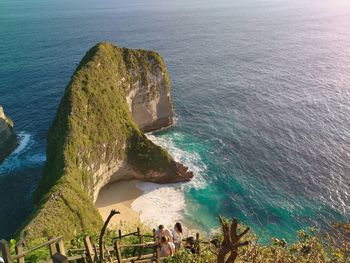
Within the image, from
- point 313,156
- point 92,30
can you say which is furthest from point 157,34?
point 313,156

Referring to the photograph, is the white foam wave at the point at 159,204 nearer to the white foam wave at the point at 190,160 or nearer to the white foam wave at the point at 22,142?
the white foam wave at the point at 190,160

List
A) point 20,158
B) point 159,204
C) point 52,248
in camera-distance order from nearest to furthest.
Result: point 52,248 < point 159,204 < point 20,158

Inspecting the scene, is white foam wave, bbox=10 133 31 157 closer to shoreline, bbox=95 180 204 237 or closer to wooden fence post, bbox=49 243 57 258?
shoreline, bbox=95 180 204 237

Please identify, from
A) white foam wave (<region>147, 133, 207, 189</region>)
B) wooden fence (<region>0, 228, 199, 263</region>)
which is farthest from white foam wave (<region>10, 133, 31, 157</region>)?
wooden fence (<region>0, 228, 199, 263</region>)

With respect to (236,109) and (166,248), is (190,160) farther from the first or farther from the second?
(166,248)

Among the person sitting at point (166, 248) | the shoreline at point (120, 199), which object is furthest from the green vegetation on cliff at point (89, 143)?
the person sitting at point (166, 248)

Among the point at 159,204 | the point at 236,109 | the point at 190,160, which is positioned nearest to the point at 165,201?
the point at 159,204
